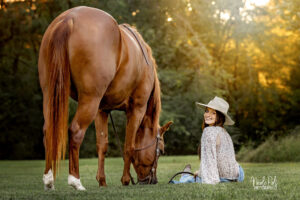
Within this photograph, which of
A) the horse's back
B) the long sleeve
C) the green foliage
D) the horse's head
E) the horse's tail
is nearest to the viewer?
the horse's tail

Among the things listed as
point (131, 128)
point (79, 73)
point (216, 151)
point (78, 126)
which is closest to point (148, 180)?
point (131, 128)

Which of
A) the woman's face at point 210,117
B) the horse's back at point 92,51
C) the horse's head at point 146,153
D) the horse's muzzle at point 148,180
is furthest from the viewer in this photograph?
the horse's head at point 146,153

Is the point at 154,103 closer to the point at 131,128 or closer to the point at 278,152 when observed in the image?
the point at 131,128

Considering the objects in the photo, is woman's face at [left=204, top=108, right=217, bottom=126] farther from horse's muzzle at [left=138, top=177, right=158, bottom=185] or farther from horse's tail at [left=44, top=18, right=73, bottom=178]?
horse's tail at [left=44, top=18, right=73, bottom=178]

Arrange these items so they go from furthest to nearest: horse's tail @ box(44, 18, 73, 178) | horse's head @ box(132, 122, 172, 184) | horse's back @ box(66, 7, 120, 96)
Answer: horse's head @ box(132, 122, 172, 184) < horse's back @ box(66, 7, 120, 96) < horse's tail @ box(44, 18, 73, 178)

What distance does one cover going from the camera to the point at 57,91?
4.70 m

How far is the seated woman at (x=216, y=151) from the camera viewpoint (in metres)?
5.32

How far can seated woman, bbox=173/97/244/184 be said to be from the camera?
532 centimetres

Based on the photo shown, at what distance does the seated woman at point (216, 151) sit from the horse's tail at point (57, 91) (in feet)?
5.81

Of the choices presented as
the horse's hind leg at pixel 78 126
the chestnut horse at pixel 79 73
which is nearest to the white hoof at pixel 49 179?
the chestnut horse at pixel 79 73

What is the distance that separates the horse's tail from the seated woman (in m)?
1.77

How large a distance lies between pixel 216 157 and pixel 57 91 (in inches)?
83.7

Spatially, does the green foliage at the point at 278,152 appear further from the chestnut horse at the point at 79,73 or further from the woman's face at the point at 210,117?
the chestnut horse at the point at 79,73

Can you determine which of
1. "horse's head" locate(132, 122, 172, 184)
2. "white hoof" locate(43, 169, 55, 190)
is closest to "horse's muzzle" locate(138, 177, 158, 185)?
"horse's head" locate(132, 122, 172, 184)
